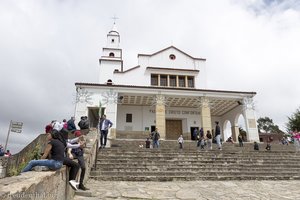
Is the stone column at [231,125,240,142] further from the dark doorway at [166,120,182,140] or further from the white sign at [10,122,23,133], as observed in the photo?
the white sign at [10,122,23,133]

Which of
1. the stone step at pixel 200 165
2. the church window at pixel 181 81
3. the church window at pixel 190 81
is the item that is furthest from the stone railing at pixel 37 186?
the church window at pixel 190 81

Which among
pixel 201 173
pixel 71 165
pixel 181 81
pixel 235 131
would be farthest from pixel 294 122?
pixel 71 165

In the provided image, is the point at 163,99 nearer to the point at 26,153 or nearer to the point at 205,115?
the point at 205,115

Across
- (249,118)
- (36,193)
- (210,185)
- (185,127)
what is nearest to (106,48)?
(185,127)

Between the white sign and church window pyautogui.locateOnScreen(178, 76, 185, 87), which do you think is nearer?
the white sign

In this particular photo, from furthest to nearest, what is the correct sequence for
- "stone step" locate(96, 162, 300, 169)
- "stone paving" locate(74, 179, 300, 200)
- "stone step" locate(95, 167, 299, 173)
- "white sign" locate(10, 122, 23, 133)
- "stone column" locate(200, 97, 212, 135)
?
"stone column" locate(200, 97, 212, 135) → "white sign" locate(10, 122, 23, 133) → "stone step" locate(96, 162, 300, 169) → "stone step" locate(95, 167, 299, 173) → "stone paving" locate(74, 179, 300, 200)

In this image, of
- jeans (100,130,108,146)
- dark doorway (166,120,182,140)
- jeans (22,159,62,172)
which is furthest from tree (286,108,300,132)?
jeans (22,159,62,172)

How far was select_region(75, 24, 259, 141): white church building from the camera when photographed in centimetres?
1895

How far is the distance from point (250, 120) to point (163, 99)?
7.86 metres

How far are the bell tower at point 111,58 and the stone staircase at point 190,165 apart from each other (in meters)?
16.0

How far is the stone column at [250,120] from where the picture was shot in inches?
746

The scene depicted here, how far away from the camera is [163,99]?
19.4m

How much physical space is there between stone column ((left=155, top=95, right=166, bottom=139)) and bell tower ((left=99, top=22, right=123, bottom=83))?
761 cm

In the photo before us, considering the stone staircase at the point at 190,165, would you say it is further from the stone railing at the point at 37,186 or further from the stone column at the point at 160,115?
the stone column at the point at 160,115
